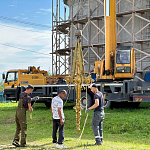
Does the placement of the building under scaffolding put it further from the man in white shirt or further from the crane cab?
the man in white shirt

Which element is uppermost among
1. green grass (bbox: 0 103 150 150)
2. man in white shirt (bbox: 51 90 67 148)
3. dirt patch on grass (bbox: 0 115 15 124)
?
man in white shirt (bbox: 51 90 67 148)

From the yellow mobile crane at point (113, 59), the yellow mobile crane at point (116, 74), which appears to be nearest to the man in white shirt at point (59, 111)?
the yellow mobile crane at point (116, 74)

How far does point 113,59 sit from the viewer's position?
59.4 feet

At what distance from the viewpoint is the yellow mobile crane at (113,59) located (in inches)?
689

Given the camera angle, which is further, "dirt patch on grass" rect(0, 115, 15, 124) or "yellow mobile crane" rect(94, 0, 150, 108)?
"yellow mobile crane" rect(94, 0, 150, 108)

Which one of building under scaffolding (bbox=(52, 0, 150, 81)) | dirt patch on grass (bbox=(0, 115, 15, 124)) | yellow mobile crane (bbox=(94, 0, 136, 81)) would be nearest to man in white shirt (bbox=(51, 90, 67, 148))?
dirt patch on grass (bbox=(0, 115, 15, 124))

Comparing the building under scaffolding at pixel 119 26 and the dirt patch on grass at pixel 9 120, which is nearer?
the dirt patch on grass at pixel 9 120

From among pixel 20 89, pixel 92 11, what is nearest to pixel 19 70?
pixel 20 89

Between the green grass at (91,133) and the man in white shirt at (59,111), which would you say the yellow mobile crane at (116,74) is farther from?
the man in white shirt at (59,111)

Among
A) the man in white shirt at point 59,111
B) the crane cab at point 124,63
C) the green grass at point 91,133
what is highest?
the crane cab at point 124,63

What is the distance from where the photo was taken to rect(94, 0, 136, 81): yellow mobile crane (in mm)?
17500

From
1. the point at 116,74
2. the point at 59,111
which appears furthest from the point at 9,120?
the point at 59,111

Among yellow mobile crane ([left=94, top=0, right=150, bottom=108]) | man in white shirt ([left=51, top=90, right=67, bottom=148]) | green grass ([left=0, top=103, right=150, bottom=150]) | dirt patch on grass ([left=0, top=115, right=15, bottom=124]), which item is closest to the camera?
man in white shirt ([left=51, top=90, right=67, bottom=148])

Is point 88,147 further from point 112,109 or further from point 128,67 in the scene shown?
point 128,67
